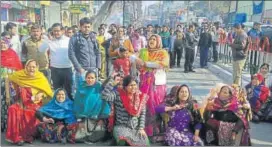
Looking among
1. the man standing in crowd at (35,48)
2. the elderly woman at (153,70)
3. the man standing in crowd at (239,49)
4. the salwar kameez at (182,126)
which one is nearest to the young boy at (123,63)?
the elderly woman at (153,70)

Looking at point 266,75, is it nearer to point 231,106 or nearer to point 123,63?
point 231,106

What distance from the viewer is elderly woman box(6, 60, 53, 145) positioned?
488 cm

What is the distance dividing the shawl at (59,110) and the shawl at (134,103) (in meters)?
0.73

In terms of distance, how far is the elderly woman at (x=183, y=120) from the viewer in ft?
15.6

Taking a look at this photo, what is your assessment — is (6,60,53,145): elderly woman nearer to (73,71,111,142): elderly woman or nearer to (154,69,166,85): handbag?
(73,71,111,142): elderly woman

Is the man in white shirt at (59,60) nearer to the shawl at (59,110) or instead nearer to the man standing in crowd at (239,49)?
the shawl at (59,110)

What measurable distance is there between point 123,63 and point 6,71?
74.8 inches

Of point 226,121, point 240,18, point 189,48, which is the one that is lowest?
point 226,121

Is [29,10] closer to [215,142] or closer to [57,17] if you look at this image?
[57,17]

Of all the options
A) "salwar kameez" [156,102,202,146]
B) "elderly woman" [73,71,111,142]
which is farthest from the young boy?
"salwar kameez" [156,102,202,146]

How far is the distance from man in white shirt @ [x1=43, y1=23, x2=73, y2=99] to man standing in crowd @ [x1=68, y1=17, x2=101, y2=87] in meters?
0.31

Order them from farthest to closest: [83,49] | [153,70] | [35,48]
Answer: [35,48] → [83,49] → [153,70]

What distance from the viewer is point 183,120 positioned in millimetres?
4809

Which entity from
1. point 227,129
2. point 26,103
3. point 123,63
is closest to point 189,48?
point 123,63
